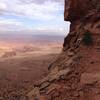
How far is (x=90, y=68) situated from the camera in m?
22.9

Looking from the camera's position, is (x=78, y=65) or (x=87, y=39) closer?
(x=78, y=65)

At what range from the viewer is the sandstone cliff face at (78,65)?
72.4 feet

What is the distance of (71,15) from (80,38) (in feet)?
9.06

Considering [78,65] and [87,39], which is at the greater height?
[87,39]

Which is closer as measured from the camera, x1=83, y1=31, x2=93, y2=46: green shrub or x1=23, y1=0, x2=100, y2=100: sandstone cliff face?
x1=23, y1=0, x2=100, y2=100: sandstone cliff face

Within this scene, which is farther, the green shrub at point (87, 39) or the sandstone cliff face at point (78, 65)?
the green shrub at point (87, 39)

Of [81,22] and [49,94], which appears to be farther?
[81,22]

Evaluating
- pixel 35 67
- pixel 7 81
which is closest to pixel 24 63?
pixel 35 67

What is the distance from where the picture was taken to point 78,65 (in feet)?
76.4

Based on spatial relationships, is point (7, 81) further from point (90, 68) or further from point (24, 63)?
point (90, 68)

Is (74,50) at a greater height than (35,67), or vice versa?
(74,50)

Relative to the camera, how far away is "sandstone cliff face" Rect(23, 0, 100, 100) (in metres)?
22.1

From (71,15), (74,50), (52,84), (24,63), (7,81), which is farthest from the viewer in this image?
(24,63)

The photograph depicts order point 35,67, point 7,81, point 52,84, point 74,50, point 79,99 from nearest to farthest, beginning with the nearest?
point 79,99 < point 52,84 < point 74,50 < point 7,81 < point 35,67
